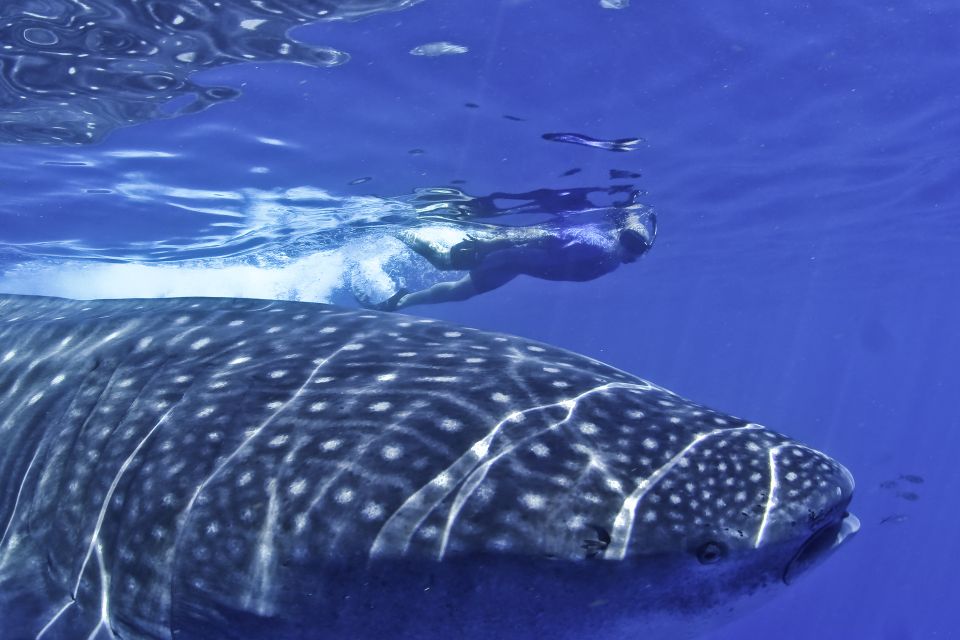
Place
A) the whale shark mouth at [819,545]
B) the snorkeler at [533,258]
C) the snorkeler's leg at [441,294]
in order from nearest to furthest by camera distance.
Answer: the whale shark mouth at [819,545] → the snorkeler's leg at [441,294] → the snorkeler at [533,258]

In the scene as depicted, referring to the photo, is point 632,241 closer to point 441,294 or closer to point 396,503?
point 441,294

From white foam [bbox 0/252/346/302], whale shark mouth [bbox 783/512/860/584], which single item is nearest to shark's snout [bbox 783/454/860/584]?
whale shark mouth [bbox 783/512/860/584]

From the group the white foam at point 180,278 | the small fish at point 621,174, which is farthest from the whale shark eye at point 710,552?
the white foam at point 180,278

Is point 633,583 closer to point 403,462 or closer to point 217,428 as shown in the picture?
point 403,462

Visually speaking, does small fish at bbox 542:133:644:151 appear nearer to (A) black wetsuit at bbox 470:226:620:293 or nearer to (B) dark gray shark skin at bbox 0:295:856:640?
(A) black wetsuit at bbox 470:226:620:293

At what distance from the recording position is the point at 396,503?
89.7 inches

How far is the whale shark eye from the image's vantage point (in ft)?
6.93

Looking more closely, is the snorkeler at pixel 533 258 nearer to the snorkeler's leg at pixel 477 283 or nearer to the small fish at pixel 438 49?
the snorkeler's leg at pixel 477 283

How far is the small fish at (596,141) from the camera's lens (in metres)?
14.5

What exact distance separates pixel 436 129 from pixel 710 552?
1268 cm

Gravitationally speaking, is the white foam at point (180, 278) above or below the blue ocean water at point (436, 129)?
below

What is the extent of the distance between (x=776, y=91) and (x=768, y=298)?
39.9 m

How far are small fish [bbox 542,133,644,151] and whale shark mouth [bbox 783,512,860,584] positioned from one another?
41.9 ft

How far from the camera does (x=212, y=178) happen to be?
53.8 feet
